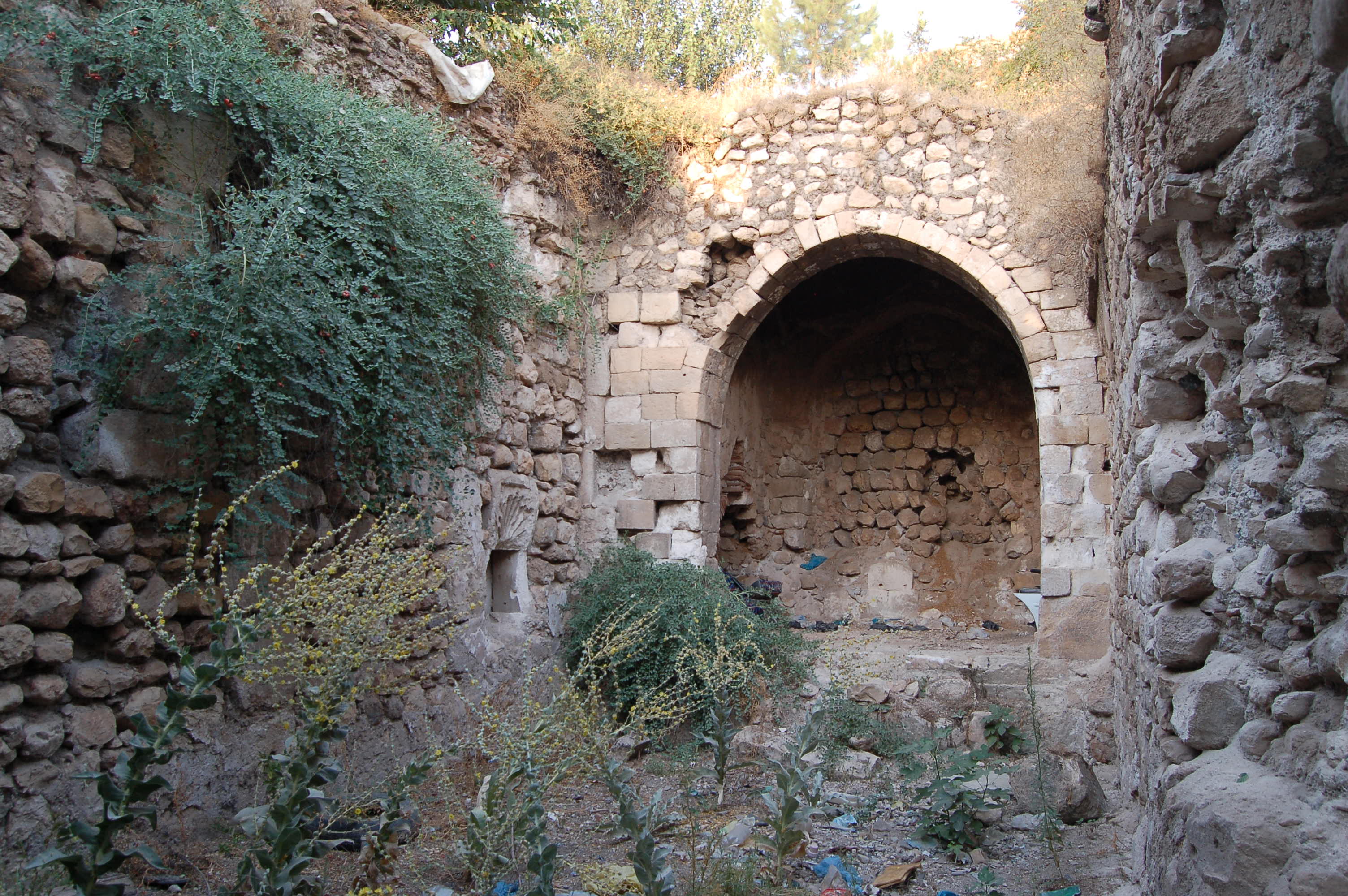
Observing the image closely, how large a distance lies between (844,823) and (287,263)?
9.99 feet

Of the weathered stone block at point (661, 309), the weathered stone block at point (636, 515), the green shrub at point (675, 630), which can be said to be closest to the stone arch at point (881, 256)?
the weathered stone block at point (661, 309)

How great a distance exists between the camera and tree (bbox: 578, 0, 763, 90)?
429 inches

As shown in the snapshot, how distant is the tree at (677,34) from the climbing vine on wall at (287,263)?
7341mm

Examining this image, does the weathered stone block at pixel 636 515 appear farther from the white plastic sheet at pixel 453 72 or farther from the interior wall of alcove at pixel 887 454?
the white plastic sheet at pixel 453 72

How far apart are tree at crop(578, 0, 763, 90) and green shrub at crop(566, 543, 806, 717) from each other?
698cm

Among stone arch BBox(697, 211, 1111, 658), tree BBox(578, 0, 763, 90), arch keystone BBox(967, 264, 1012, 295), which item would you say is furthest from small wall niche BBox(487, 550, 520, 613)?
tree BBox(578, 0, 763, 90)

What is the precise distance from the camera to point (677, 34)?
11.4 m

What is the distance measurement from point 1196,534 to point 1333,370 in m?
0.85

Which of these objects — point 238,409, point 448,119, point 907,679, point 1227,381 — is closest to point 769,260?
point 448,119

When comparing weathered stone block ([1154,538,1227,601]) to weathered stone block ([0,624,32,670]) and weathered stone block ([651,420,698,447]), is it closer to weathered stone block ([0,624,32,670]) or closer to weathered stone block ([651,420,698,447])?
weathered stone block ([0,624,32,670])

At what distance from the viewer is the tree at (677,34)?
35.7 feet

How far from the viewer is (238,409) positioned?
3160 mm

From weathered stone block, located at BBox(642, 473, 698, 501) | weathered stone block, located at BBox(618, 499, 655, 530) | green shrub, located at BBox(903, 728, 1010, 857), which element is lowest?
green shrub, located at BBox(903, 728, 1010, 857)

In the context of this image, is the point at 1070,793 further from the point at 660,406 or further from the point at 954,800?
the point at 660,406
